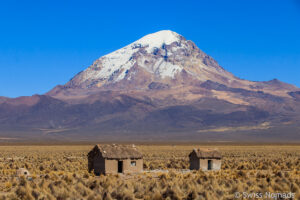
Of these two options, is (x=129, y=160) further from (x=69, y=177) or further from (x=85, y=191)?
(x=85, y=191)

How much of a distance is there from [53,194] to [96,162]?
12962 millimetres

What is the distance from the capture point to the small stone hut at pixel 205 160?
37.0 metres

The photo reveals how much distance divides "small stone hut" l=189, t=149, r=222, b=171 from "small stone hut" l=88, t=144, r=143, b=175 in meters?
4.97

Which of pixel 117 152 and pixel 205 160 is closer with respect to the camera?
pixel 117 152

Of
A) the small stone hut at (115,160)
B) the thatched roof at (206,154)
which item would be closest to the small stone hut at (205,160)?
the thatched roof at (206,154)

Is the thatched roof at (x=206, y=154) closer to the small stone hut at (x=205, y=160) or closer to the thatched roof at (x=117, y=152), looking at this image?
the small stone hut at (x=205, y=160)

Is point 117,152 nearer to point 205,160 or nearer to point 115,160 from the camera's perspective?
point 115,160

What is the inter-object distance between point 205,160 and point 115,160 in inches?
296

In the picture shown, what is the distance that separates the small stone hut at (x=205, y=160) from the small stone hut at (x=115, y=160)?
4.97 m

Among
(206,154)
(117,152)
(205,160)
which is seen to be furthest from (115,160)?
(206,154)

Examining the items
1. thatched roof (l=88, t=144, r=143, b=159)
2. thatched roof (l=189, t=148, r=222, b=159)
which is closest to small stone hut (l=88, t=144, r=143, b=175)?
thatched roof (l=88, t=144, r=143, b=159)

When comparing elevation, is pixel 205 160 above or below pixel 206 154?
below

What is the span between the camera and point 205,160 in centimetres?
3728

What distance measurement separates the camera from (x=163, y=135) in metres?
180
